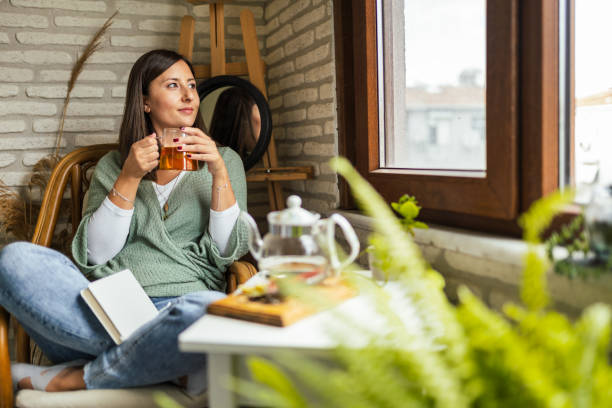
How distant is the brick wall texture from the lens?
7.41 feet

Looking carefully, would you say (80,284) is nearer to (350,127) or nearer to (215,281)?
(215,281)

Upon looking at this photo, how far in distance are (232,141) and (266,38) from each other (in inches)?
27.3

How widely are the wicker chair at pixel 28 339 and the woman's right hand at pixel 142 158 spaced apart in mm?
453

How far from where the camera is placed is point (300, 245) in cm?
116

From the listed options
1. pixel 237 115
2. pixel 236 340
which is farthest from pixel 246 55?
pixel 236 340

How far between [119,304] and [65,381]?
0.28 m

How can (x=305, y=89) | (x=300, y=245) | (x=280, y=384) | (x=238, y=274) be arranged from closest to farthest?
(x=280, y=384)
(x=300, y=245)
(x=238, y=274)
(x=305, y=89)

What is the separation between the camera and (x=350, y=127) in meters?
1.98

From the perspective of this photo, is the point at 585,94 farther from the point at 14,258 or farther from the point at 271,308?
the point at 14,258

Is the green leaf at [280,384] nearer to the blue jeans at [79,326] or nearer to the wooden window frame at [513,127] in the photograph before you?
the blue jeans at [79,326]

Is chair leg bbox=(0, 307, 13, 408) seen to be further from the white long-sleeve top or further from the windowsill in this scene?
the windowsill

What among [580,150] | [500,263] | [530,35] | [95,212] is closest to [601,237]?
[500,263]

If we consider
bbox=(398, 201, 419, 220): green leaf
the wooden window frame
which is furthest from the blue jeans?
the wooden window frame

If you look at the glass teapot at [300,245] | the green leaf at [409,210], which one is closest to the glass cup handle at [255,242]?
the glass teapot at [300,245]
